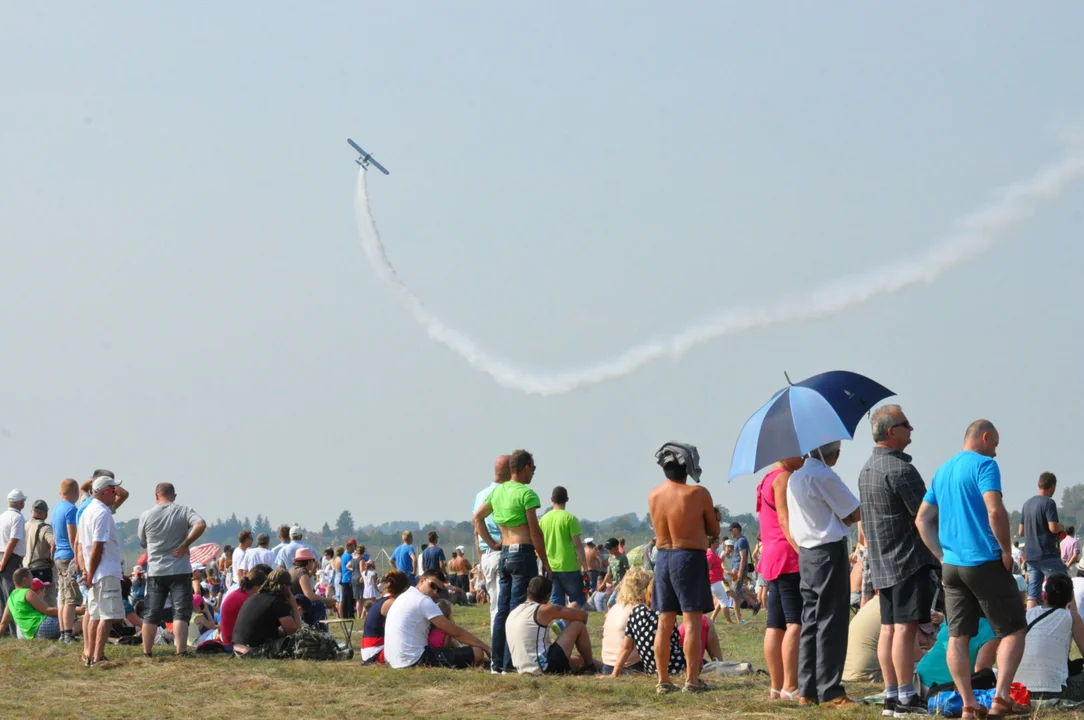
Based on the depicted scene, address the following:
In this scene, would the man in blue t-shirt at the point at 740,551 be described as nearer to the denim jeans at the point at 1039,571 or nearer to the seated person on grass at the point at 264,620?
the denim jeans at the point at 1039,571

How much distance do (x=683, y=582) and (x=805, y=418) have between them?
4.74ft

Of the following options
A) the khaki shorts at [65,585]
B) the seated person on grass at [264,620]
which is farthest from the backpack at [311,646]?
the khaki shorts at [65,585]

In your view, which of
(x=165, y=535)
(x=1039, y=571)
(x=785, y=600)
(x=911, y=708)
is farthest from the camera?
(x=1039, y=571)

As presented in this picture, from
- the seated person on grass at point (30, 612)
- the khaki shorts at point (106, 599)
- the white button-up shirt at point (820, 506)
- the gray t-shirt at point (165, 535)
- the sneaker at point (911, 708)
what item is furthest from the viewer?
the seated person on grass at point (30, 612)

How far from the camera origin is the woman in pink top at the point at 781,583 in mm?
7961

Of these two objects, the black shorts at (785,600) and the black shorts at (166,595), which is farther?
the black shorts at (166,595)

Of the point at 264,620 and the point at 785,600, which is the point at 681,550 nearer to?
the point at 785,600

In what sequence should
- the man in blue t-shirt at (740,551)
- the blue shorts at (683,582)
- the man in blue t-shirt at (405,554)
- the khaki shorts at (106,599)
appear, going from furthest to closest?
1. the man in blue t-shirt at (405,554)
2. the man in blue t-shirt at (740,551)
3. the khaki shorts at (106,599)
4. the blue shorts at (683,582)

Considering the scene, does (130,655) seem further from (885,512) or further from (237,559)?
(885,512)

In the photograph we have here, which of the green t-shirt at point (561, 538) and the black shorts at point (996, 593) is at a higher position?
the green t-shirt at point (561, 538)

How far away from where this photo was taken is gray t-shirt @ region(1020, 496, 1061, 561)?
11609 millimetres

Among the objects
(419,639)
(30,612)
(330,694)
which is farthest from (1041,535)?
(30,612)

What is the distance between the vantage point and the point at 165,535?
11.5 m

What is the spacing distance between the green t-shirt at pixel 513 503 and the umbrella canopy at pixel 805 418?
7.55ft
